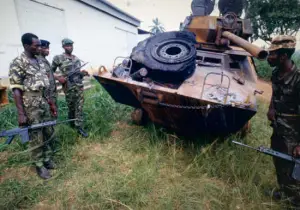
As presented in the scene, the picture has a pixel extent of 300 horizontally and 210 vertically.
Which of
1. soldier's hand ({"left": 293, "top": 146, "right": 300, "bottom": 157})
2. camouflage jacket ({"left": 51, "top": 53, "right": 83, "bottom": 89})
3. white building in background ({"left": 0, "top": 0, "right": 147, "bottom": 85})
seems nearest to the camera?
soldier's hand ({"left": 293, "top": 146, "right": 300, "bottom": 157})

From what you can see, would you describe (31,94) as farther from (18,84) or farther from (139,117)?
(139,117)

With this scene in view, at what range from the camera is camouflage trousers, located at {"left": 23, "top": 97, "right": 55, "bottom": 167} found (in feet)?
10.3

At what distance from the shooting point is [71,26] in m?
8.24

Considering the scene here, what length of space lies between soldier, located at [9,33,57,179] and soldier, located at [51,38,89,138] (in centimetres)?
95

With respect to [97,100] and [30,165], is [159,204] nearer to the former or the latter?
[30,165]

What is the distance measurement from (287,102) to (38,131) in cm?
326

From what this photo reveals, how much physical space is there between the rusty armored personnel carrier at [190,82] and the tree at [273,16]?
38.3 ft

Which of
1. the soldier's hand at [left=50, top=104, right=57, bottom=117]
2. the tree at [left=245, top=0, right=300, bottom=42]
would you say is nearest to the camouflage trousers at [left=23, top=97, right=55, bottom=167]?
the soldier's hand at [left=50, top=104, right=57, bottom=117]

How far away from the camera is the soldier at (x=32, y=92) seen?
2.99 metres

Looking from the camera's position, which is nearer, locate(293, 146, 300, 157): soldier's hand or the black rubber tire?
locate(293, 146, 300, 157): soldier's hand

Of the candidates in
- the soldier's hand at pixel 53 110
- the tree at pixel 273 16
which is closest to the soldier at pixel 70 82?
the soldier's hand at pixel 53 110

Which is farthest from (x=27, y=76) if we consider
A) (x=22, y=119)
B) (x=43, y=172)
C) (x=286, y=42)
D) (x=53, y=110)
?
(x=286, y=42)

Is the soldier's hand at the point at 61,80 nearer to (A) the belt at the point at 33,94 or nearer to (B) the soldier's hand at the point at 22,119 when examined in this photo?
(A) the belt at the point at 33,94

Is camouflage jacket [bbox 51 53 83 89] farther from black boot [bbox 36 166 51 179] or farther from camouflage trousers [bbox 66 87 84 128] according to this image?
black boot [bbox 36 166 51 179]
